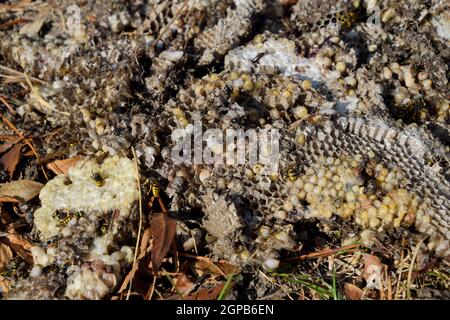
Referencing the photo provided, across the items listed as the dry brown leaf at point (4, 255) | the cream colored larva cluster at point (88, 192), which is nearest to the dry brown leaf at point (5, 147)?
the cream colored larva cluster at point (88, 192)

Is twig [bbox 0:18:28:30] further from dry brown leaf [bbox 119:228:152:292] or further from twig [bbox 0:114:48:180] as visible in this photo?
dry brown leaf [bbox 119:228:152:292]

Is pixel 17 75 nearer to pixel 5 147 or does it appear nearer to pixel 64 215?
pixel 5 147

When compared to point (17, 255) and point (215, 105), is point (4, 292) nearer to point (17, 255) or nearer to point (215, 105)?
point (17, 255)

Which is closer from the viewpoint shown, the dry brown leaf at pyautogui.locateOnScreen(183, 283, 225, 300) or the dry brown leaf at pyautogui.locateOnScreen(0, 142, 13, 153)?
the dry brown leaf at pyautogui.locateOnScreen(183, 283, 225, 300)

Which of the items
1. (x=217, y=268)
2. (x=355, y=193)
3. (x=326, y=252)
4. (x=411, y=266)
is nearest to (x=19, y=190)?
(x=217, y=268)

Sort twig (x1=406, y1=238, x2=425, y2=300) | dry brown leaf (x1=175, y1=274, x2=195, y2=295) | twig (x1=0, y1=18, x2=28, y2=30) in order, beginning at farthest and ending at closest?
1. twig (x1=0, y1=18, x2=28, y2=30)
2. dry brown leaf (x1=175, y1=274, x2=195, y2=295)
3. twig (x1=406, y1=238, x2=425, y2=300)

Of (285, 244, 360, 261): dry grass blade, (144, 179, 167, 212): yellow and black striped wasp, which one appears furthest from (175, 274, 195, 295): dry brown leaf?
(285, 244, 360, 261): dry grass blade
